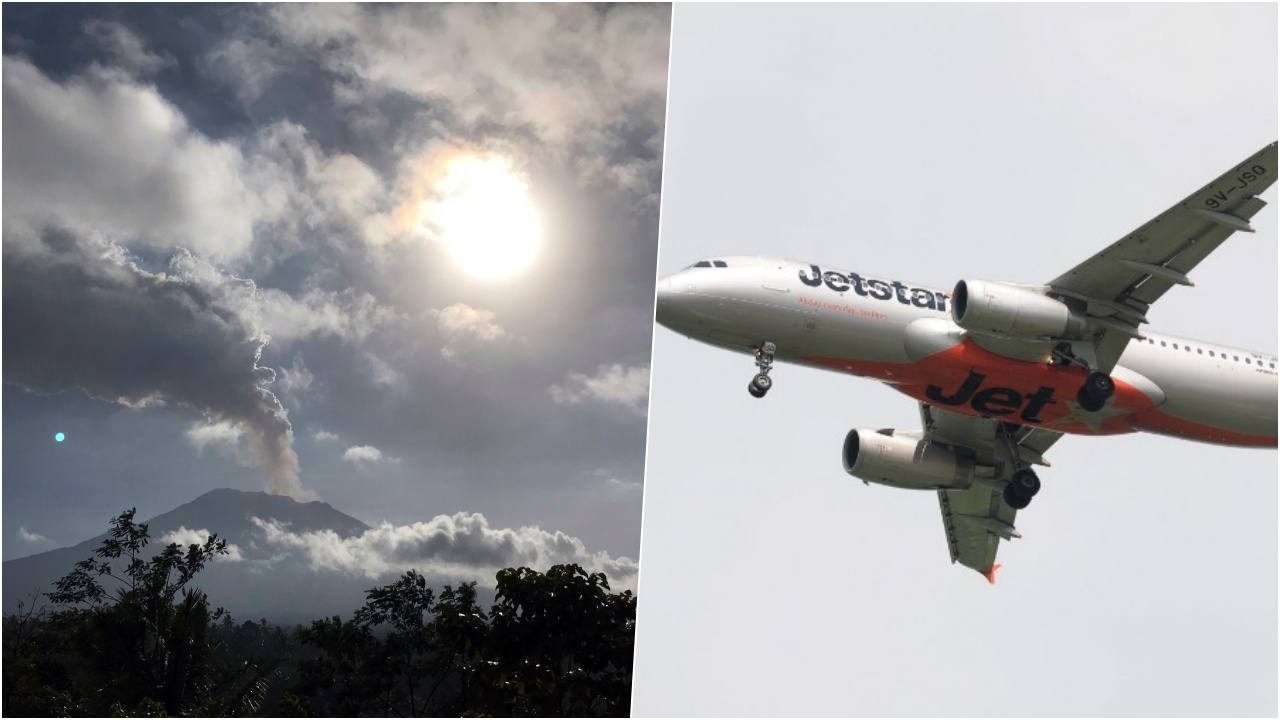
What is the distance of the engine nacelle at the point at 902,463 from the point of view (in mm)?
25672

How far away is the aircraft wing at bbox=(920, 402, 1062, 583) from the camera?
85.7 ft

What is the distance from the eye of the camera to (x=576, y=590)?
2198cm

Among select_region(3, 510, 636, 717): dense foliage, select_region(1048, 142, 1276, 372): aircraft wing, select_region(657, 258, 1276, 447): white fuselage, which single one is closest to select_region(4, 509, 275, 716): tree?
select_region(3, 510, 636, 717): dense foliage

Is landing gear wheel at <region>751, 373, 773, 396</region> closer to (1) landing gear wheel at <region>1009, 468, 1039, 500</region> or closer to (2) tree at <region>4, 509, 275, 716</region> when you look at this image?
(1) landing gear wheel at <region>1009, 468, 1039, 500</region>

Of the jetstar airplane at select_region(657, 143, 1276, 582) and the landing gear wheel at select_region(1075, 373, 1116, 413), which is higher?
the jetstar airplane at select_region(657, 143, 1276, 582)

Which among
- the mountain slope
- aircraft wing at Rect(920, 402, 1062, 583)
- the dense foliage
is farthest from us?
aircraft wing at Rect(920, 402, 1062, 583)

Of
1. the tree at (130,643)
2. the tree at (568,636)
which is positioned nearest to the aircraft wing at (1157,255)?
the tree at (568,636)

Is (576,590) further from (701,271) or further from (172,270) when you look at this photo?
(172,270)

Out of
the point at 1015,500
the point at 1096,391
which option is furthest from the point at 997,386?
the point at 1015,500

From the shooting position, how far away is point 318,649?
74.0ft

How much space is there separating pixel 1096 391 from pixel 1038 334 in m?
1.58

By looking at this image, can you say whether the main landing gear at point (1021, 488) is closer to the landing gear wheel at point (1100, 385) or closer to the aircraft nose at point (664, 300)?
the landing gear wheel at point (1100, 385)

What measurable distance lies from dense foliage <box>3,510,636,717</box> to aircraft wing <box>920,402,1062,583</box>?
7882mm

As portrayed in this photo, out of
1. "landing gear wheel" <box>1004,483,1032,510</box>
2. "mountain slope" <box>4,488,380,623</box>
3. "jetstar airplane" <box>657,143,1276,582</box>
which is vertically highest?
"jetstar airplane" <box>657,143,1276,582</box>
